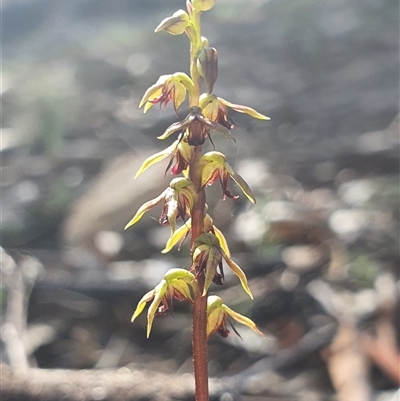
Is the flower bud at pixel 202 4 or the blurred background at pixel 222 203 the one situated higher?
the flower bud at pixel 202 4

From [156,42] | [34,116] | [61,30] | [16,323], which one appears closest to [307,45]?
[156,42]

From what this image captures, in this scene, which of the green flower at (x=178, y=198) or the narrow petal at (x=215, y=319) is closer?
the green flower at (x=178, y=198)

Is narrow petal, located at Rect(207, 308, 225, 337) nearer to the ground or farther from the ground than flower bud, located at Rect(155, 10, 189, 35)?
nearer to the ground

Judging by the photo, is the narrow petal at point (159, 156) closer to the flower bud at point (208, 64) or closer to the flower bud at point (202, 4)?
the flower bud at point (208, 64)

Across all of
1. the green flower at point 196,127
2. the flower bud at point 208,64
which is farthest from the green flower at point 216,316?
the flower bud at point 208,64

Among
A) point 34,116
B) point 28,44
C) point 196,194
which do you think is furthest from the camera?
point 28,44

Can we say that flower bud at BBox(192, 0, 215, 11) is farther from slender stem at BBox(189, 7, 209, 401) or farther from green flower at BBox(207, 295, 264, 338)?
green flower at BBox(207, 295, 264, 338)

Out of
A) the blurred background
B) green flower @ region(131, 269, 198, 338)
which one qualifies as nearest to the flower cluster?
green flower @ region(131, 269, 198, 338)

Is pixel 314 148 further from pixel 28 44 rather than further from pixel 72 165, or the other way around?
pixel 28 44
